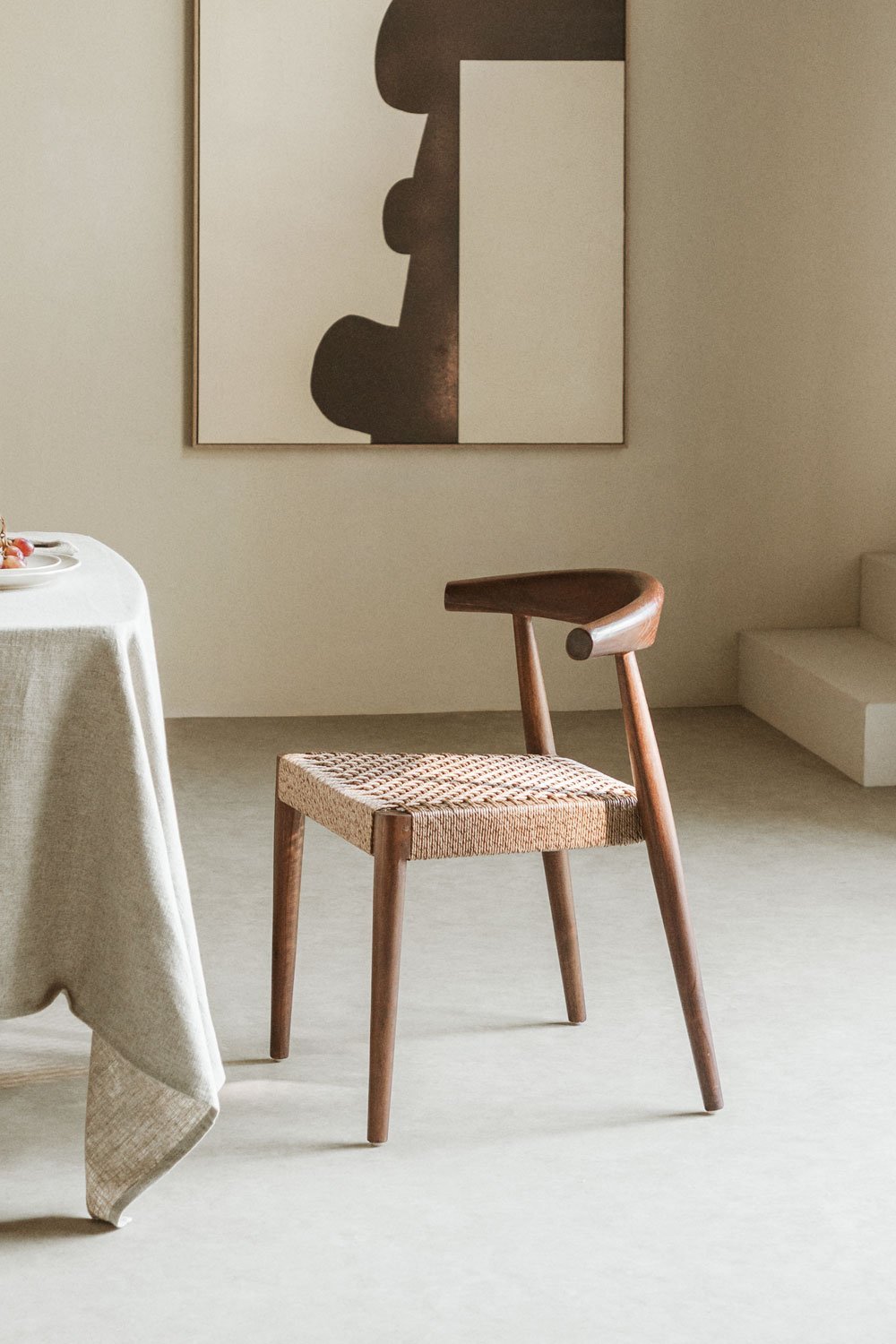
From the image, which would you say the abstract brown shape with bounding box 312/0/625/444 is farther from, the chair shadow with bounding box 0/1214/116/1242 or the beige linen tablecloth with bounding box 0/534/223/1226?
the chair shadow with bounding box 0/1214/116/1242

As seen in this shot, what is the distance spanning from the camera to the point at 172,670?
4.49 metres

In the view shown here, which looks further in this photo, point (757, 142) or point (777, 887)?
point (757, 142)

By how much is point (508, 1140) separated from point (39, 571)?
933mm

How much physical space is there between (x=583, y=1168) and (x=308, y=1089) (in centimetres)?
42

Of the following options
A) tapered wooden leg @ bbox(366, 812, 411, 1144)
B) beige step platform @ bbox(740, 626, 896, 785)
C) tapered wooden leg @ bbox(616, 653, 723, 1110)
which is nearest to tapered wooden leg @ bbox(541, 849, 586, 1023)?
tapered wooden leg @ bbox(616, 653, 723, 1110)

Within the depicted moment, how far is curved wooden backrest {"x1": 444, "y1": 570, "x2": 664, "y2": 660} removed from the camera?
2018mm

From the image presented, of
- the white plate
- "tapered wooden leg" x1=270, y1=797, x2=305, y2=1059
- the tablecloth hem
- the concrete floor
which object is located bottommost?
the concrete floor

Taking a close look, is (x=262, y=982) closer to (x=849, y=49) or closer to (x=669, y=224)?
(x=669, y=224)

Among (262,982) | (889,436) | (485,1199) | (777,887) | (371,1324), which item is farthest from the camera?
(889,436)

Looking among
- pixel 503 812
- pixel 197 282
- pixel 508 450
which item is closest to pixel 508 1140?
pixel 503 812

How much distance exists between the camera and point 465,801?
1.94m

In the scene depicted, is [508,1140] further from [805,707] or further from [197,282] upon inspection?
[197,282]

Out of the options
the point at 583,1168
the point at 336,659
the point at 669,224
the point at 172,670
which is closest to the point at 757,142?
the point at 669,224

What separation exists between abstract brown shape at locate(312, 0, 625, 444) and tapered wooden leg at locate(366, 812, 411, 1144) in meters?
2.70
